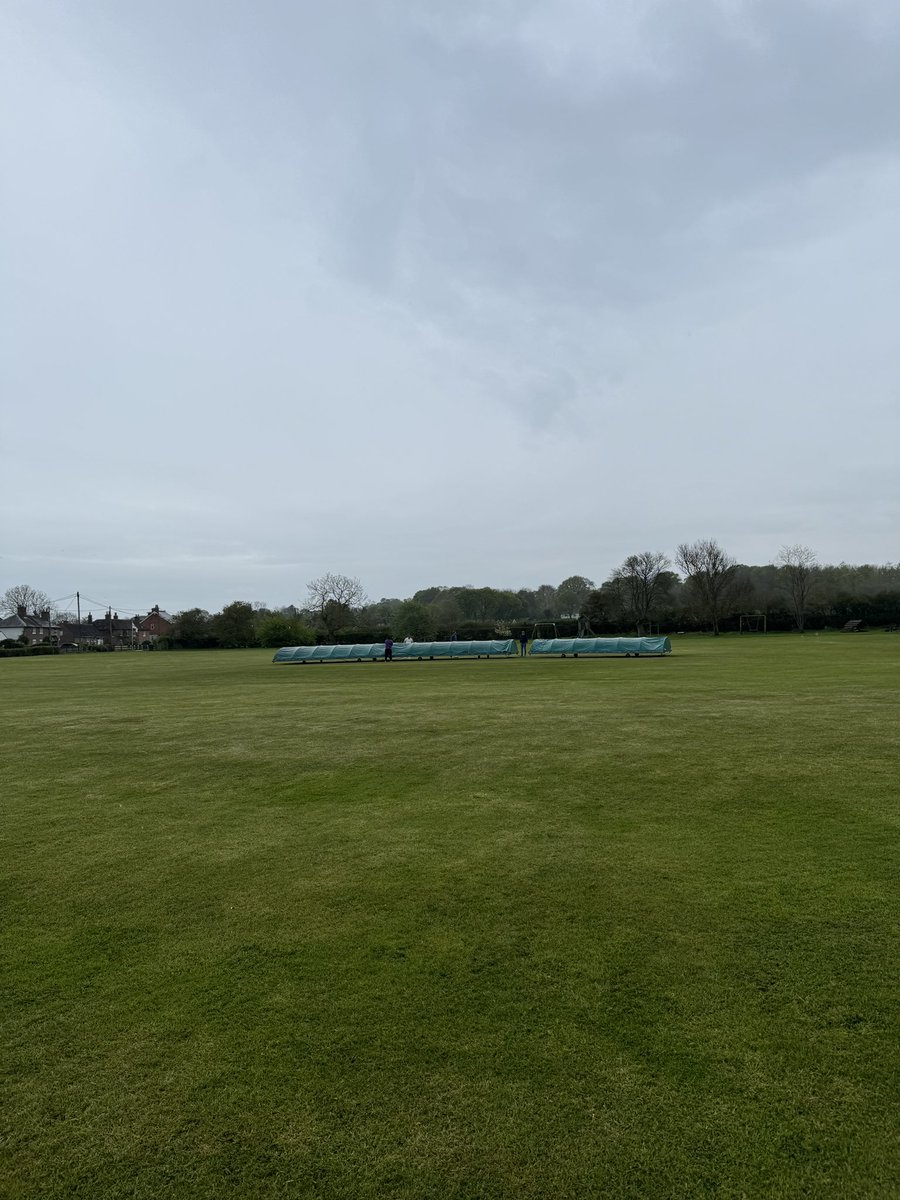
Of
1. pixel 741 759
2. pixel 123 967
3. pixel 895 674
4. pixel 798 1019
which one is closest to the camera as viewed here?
pixel 798 1019

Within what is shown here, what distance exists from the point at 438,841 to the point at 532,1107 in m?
3.35

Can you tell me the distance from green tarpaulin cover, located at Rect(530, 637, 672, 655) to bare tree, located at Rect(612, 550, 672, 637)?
4421cm

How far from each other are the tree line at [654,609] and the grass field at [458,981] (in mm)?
62390

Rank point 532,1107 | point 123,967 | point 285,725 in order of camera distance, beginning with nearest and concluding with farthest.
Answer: point 532,1107 < point 123,967 < point 285,725

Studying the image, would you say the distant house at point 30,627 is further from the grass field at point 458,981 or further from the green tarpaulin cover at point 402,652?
the grass field at point 458,981

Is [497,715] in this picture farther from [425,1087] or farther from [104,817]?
[425,1087]

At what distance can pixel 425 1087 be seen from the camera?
2.96 metres

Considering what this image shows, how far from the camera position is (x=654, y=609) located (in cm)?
7931

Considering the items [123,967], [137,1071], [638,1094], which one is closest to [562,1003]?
[638,1094]

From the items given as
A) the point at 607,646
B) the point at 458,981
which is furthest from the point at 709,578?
the point at 458,981

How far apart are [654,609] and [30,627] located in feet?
328

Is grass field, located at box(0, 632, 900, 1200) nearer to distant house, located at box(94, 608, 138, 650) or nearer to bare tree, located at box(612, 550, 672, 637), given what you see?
bare tree, located at box(612, 550, 672, 637)

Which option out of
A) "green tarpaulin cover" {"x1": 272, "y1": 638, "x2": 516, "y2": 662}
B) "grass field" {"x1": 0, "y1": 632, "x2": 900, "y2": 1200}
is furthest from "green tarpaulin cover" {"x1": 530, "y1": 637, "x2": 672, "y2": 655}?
"grass field" {"x1": 0, "y1": 632, "x2": 900, "y2": 1200}

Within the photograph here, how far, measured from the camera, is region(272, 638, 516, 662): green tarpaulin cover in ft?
129
